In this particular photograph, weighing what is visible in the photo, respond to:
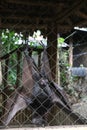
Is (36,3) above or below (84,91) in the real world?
above

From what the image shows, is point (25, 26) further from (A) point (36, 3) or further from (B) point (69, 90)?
(B) point (69, 90)

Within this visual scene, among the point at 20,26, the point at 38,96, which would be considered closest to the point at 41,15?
the point at 20,26

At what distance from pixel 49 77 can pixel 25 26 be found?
241 centimetres

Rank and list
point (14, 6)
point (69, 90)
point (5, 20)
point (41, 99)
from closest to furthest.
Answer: point (41, 99) → point (14, 6) → point (5, 20) → point (69, 90)

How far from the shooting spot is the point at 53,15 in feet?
16.1

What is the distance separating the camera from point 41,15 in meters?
4.79

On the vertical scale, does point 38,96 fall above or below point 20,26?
below

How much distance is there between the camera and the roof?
169 inches

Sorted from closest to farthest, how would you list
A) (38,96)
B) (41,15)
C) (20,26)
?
(38,96) → (41,15) → (20,26)

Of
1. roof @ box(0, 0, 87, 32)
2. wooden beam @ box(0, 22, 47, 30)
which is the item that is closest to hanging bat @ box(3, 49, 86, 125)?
roof @ box(0, 0, 87, 32)

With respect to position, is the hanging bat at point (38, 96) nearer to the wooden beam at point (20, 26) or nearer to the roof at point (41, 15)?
the roof at point (41, 15)

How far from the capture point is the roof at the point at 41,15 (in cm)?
429

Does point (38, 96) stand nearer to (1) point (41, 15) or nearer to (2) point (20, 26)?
(1) point (41, 15)

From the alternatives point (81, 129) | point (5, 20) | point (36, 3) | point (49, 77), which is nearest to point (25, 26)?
point (5, 20)
